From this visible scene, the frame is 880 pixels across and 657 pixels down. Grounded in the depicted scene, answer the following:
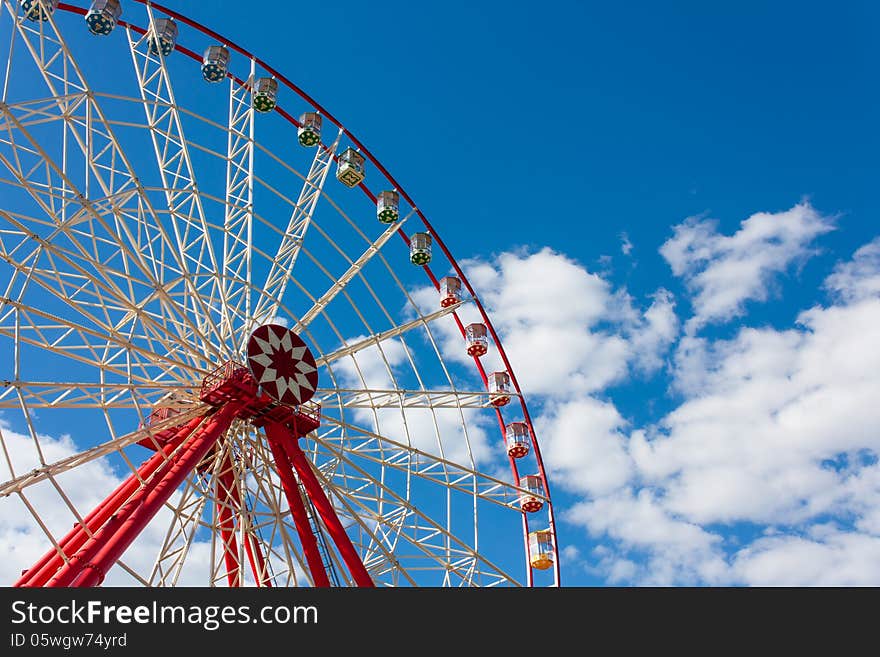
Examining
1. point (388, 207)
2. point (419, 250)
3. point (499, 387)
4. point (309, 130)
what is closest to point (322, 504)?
point (499, 387)

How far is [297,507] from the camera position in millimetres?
16359

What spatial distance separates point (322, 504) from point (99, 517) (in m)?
3.95

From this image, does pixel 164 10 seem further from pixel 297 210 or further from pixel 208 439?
pixel 208 439

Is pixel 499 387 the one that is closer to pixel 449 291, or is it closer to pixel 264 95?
pixel 449 291

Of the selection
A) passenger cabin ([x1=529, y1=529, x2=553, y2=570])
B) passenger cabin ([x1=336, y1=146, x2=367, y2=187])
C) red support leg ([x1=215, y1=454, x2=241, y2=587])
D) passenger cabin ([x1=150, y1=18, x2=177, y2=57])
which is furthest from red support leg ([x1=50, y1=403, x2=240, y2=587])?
passenger cabin ([x1=529, y1=529, x2=553, y2=570])

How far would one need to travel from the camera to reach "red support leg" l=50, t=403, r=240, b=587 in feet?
40.8

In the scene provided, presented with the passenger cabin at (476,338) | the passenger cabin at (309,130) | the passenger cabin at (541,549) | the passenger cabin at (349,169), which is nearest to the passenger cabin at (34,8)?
the passenger cabin at (309,130)

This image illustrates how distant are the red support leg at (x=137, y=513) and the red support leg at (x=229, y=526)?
198 cm

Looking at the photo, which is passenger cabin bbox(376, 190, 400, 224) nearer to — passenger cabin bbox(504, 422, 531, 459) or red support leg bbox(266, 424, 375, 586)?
passenger cabin bbox(504, 422, 531, 459)

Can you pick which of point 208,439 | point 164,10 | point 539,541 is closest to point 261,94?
point 164,10

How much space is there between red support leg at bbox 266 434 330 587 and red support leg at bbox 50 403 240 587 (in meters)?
1.08
